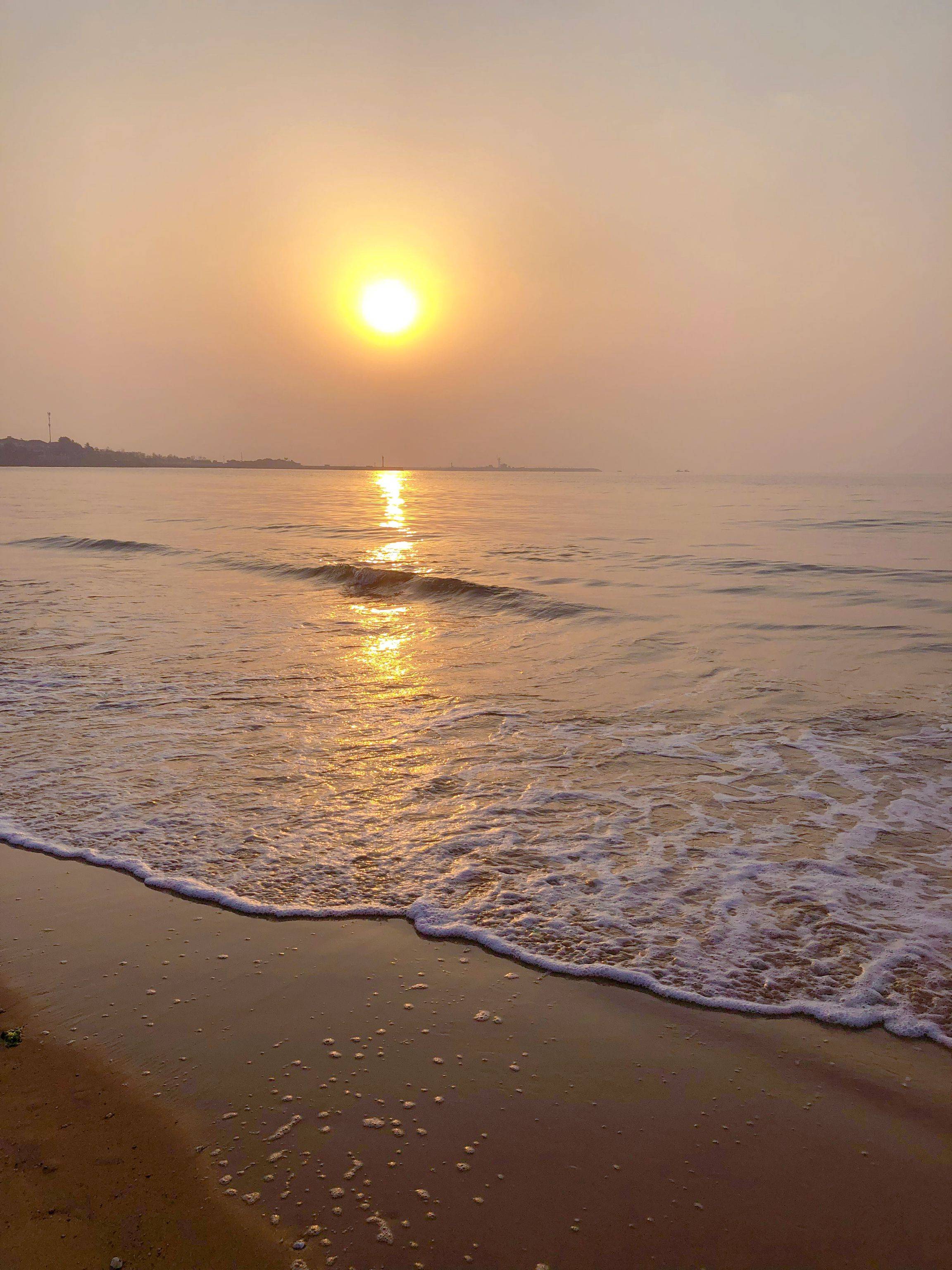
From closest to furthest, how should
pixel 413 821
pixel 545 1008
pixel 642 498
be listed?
1. pixel 545 1008
2. pixel 413 821
3. pixel 642 498

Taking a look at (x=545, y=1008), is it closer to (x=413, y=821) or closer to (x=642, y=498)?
(x=413, y=821)

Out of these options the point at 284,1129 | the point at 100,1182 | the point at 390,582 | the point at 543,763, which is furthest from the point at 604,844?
the point at 390,582

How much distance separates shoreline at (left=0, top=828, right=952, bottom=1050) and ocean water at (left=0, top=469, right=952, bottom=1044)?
17 mm

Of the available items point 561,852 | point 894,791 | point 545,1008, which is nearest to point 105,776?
point 561,852

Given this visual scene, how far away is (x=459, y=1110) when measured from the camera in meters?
2.82

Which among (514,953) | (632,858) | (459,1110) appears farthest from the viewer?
(632,858)

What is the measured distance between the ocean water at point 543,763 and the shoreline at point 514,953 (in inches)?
0.7

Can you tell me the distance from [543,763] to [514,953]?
9.34 feet

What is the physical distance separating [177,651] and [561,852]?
7.07m

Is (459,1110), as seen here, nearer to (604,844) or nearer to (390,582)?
(604,844)

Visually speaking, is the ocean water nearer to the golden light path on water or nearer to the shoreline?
the shoreline

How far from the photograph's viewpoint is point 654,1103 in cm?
287

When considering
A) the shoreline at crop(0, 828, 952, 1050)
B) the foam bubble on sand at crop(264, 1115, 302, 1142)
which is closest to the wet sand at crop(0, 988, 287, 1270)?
the foam bubble on sand at crop(264, 1115, 302, 1142)

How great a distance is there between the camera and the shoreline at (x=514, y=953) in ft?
11.1
